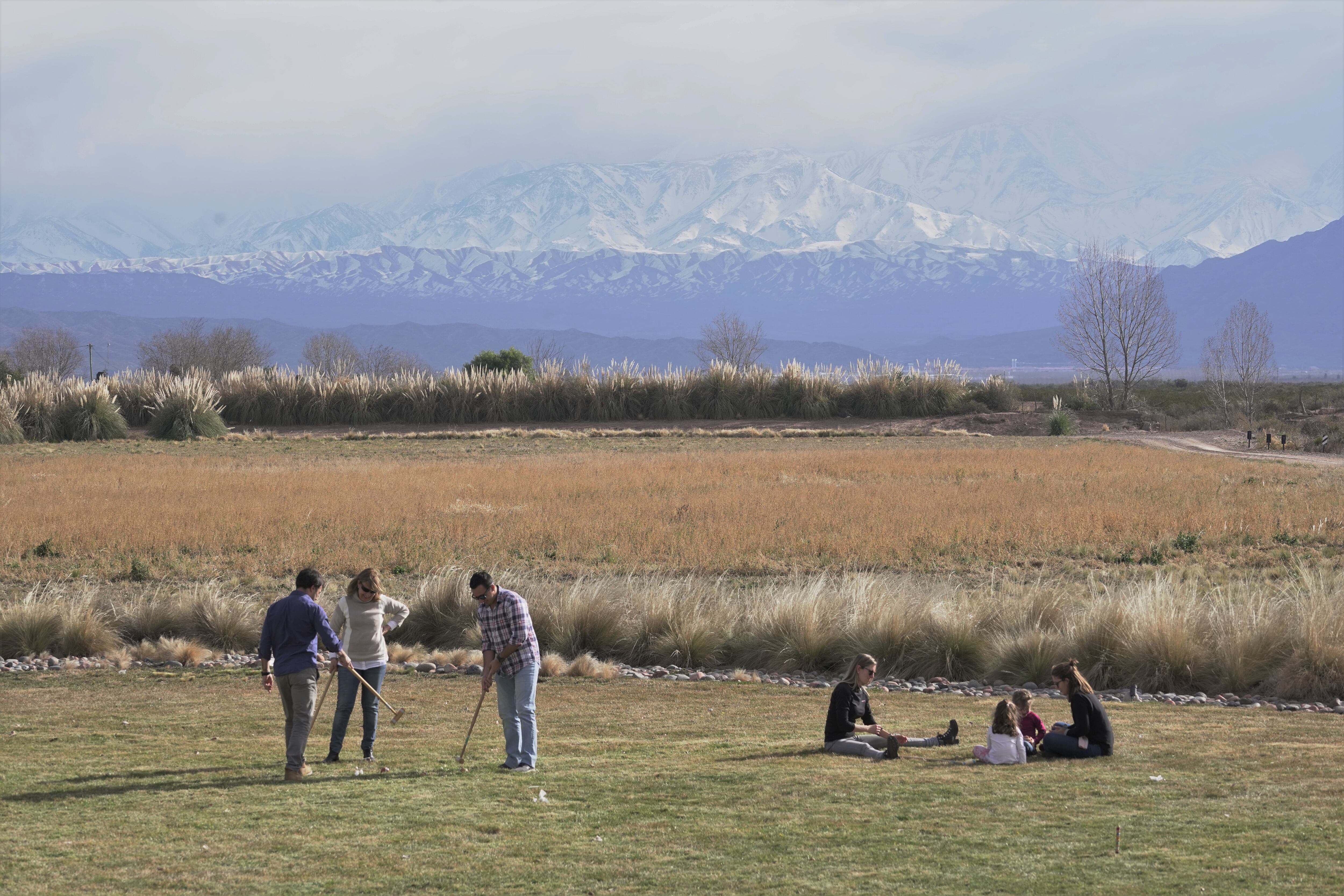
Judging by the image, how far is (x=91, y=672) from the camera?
14688 mm

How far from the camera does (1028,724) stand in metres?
10.1

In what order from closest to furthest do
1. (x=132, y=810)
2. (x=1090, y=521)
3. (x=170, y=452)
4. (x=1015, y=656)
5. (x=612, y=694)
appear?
(x=132, y=810)
(x=612, y=694)
(x=1015, y=656)
(x=1090, y=521)
(x=170, y=452)

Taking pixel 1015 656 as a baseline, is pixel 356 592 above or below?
above

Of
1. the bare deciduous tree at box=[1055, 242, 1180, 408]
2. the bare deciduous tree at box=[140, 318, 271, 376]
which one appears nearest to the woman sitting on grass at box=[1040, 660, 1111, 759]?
the bare deciduous tree at box=[1055, 242, 1180, 408]

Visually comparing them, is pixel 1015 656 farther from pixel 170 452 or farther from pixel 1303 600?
pixel 170 452

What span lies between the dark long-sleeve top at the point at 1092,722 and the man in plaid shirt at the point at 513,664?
3.96 meters

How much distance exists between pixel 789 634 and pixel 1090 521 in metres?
10.2

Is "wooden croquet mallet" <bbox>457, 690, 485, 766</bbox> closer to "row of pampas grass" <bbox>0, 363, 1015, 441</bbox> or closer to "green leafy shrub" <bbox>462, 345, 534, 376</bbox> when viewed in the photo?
"row of pampas grass" <bbox>0, 363, 1015, 441</bbox>

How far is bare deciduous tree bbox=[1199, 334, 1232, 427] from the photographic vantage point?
2410 inches

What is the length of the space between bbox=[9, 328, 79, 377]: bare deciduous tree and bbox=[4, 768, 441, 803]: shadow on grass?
124m

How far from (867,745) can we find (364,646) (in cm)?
379

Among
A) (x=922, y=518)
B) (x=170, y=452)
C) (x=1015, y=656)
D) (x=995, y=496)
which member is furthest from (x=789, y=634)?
(x=170, y=452)

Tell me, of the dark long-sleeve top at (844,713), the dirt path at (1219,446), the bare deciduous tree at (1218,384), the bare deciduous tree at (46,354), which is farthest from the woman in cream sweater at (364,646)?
the bare deciduous tree at (46,354)

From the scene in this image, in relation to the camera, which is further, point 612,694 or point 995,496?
point 995,496
